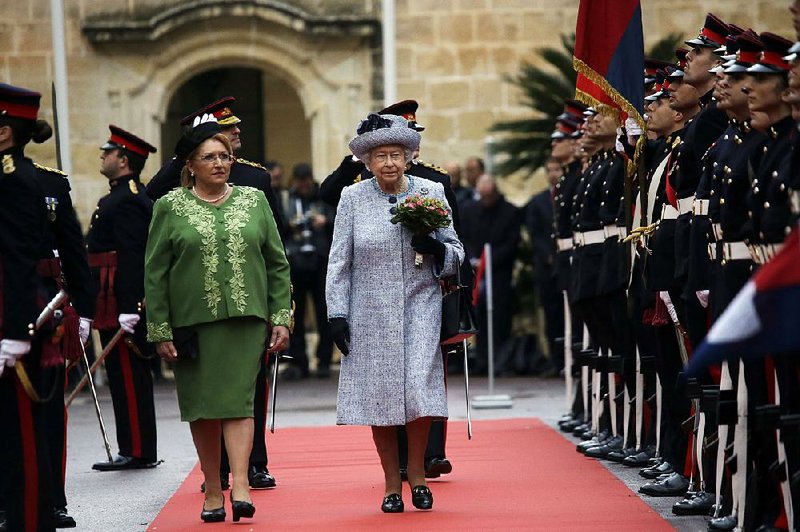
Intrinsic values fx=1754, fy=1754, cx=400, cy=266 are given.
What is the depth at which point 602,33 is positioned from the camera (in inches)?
431

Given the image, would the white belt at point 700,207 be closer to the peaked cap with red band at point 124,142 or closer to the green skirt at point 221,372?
the green skirt at point 221,372

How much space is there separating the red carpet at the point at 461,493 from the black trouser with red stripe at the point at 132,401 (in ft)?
1.67

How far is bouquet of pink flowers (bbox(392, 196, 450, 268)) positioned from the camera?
851 cm

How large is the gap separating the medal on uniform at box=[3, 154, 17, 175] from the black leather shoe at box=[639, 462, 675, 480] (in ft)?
13.0

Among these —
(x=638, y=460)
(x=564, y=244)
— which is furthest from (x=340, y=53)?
(x=638, y=460)

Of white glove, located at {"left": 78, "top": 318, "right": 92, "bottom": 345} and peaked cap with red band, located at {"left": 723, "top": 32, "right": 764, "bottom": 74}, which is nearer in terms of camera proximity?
peaked cap with red band, located at {"left": 723, "top": 32, "right": 764, "bottom": 74}

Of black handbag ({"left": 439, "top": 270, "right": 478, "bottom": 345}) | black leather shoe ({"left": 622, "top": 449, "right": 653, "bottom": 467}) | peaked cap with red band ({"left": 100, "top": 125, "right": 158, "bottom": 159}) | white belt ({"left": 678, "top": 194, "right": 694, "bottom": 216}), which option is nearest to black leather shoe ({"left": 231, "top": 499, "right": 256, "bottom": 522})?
black handbag ({"left": 439, "top": 270, "right": 478, "bottom": 345})

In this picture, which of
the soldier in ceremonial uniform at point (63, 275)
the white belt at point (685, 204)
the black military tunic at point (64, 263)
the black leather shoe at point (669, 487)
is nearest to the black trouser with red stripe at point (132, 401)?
the soldier in ceremonial uniform at point (63, 275)

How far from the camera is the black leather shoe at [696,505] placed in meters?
8.27

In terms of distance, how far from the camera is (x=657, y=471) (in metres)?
9.45

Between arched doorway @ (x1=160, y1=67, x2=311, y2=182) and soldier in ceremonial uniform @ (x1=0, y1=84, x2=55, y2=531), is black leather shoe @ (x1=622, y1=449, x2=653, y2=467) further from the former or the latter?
arched doorway @ (x1=160, y1=67, x2=311, y2=182)

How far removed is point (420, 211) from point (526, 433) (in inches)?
177

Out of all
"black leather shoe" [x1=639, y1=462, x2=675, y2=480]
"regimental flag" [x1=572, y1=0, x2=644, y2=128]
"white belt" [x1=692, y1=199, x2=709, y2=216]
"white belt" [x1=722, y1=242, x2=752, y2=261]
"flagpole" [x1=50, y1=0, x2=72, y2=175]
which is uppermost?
"flagpole" [x1=50, y1=0, x2=72, y2=175]

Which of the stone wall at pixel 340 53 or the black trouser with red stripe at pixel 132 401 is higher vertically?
the stone wall at pixel 340 53
